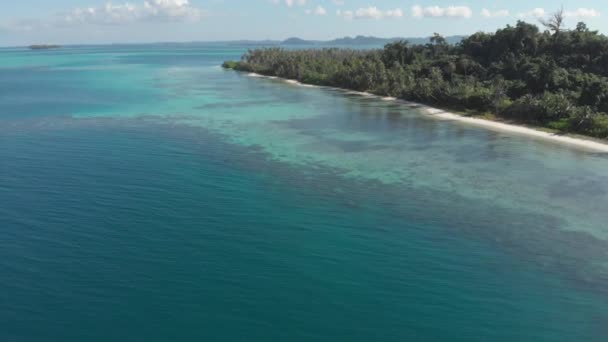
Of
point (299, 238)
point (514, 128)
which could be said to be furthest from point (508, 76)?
point (299, 238)

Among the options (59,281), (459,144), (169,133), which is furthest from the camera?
(169,133)

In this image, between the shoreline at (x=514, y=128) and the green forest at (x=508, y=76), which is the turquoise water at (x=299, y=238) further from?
the green forest at (x=508, y=76)

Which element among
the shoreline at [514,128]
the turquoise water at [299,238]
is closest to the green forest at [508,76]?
the shoreline at [514,128]

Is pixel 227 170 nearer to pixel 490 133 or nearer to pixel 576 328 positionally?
pixel 576 328

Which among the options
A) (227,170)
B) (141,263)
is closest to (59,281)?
(141,263)

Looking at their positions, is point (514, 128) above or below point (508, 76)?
below

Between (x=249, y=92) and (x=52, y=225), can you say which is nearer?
(x=52, y=225)

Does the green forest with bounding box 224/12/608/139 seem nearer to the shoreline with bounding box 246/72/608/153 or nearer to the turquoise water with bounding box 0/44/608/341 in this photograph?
the shoreline with bounding box 246/72/608/153

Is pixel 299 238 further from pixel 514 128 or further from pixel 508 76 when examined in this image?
pixel 508 76
